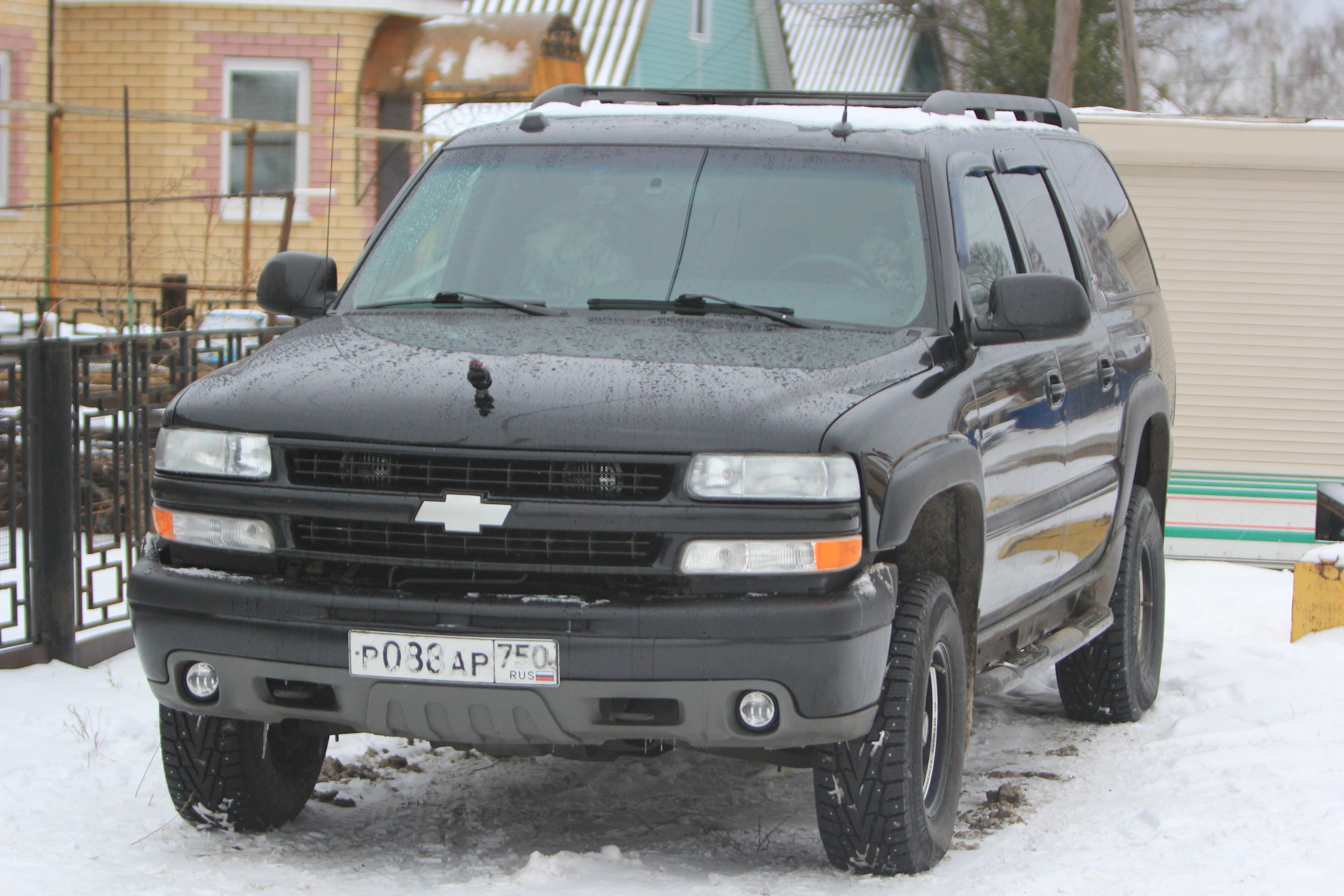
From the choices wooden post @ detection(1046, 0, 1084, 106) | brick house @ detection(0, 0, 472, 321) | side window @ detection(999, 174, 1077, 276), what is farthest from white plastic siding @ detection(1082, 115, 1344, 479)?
brick house @ detection(0, 0, 472, 321)

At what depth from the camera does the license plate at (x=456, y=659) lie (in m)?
4.03

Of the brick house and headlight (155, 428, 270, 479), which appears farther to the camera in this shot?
the brick house

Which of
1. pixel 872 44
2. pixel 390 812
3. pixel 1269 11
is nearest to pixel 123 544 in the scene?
pixel 390 812

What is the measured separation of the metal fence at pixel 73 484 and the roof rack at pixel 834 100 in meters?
2.27

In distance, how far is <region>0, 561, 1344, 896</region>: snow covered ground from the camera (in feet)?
14.7

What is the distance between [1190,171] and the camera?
39.4ft

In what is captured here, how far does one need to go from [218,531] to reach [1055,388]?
264cm

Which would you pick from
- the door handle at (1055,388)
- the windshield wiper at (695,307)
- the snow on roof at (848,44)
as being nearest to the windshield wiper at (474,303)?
the windshield wiper at (695,307)

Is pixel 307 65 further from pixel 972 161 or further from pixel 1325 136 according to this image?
pixel 972 161

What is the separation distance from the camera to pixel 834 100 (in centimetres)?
630

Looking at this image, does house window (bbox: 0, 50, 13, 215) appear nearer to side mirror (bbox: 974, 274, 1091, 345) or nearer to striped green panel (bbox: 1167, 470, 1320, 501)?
striped green panel (bbox: 1167, 470, 1320, 501)

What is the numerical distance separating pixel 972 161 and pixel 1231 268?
7.10 m

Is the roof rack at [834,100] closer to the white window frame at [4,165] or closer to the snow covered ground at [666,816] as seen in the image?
the snow covered ground at [666,816]

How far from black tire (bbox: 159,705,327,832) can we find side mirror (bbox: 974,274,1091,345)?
7.19 feet
